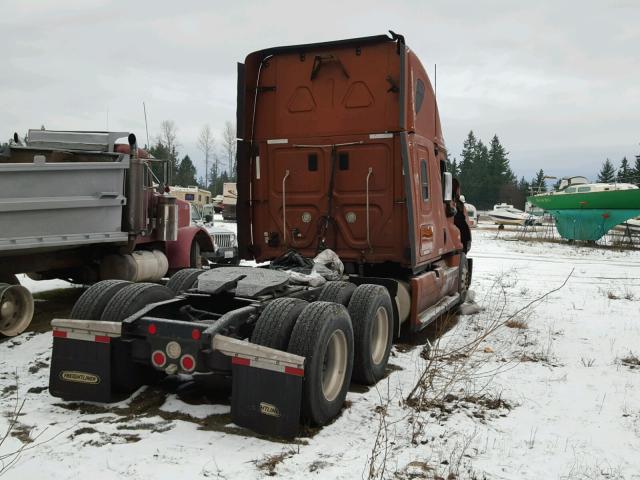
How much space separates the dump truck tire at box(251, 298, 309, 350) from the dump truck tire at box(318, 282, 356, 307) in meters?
0.99

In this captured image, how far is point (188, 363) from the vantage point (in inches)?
157

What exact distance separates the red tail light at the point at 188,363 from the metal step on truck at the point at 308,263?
1cm

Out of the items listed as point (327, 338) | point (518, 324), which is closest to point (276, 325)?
point (327, 338)

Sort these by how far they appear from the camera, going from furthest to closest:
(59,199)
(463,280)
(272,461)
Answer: (463,280), (59,199), (272,461)

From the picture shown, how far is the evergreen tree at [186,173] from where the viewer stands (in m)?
89.0

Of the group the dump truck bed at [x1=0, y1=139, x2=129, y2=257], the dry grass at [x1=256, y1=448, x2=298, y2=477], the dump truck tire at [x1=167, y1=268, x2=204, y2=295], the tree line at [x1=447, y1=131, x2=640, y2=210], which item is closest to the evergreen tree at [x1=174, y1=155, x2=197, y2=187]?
the tree line at [x1=447, y1=131, x2=640, y2=210]

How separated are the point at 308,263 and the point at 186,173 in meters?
94.1

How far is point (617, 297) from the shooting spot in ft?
35.4

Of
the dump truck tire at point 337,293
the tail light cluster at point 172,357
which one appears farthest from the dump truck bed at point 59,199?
the dump truck tire at point 337,293

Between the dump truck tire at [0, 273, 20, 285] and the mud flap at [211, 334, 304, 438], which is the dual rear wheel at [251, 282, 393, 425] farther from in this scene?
the dump truck tire at [0, 273, 20, 285]

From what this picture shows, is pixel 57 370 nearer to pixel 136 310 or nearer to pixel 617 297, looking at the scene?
pixel 136 310

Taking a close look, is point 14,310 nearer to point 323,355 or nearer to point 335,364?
point 335,364

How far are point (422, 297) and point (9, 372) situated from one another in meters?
4.44

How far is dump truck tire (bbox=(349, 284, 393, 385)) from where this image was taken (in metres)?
5.04
